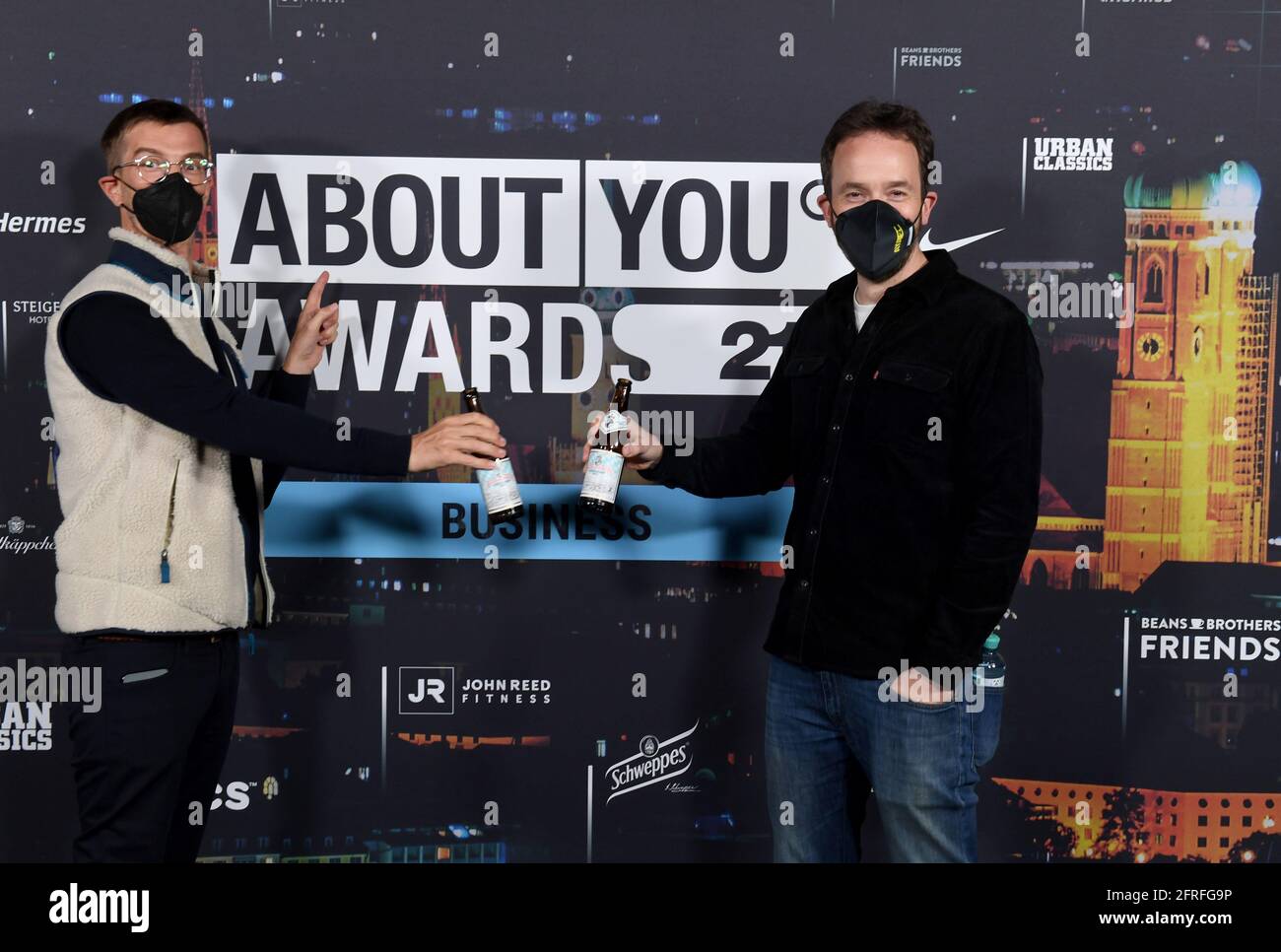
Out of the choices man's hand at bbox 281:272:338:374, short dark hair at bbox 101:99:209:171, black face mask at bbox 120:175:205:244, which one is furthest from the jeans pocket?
short dark hair at bbox 101:99:209:171

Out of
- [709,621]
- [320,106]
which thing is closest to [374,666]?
[709,621]

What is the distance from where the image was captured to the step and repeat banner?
9.50 feet

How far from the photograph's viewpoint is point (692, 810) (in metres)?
3.02

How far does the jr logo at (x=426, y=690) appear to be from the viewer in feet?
9.84

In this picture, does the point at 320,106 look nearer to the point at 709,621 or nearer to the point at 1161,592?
the point at 709,621

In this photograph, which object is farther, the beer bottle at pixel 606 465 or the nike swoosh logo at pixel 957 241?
the nike swoosh logo at pixel 957 241

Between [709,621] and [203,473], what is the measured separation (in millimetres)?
1372

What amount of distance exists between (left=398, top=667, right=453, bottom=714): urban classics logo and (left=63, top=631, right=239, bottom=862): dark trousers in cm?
84

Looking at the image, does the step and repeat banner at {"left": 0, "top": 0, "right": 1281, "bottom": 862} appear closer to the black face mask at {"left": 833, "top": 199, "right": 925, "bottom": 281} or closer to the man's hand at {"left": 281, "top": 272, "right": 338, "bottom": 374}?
the man's hand at {"left": 281, "top": 272, "right": 338, "bottom": 374}

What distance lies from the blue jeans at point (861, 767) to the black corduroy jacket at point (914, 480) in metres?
0.07

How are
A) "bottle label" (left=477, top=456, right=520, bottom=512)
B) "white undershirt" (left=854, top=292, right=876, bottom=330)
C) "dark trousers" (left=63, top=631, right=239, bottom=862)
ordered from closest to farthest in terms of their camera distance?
"dark trousers" (left=63, top=631, right=239, bottom=862), "white undershirt" (left=854, top=292, right=876, bottom=330), "bottle label" (left=477, top=456, right=520, bottom=512)

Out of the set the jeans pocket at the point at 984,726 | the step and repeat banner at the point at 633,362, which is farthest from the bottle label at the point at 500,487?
the jeans pocket at the point at 984,726

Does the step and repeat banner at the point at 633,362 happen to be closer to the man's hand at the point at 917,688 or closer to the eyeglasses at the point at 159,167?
the eyeglasses at the point at 159,167

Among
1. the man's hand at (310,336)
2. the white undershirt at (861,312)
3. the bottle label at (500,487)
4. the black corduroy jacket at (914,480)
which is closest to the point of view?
the black corduroy jacket at (914,480)
